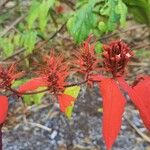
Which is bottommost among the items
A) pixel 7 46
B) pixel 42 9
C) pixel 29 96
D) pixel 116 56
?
pixel 29 96

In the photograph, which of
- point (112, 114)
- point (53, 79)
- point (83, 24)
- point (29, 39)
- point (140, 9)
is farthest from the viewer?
point (140, 9)

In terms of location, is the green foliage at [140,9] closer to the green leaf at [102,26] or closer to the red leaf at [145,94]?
the green leaf at [102,26]

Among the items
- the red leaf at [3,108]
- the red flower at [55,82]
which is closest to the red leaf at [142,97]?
the red flower at [55,82]

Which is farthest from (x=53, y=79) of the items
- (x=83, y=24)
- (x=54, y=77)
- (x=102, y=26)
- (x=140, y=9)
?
(x=140, y=9)

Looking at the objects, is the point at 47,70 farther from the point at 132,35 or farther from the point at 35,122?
the point at 132,35

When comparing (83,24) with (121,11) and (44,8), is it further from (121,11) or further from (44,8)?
(44,8)

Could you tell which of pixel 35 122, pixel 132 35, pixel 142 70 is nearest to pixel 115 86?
pixel 35 122
